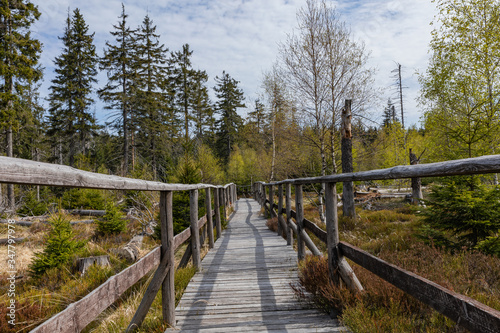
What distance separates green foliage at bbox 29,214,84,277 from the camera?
591 centimetres

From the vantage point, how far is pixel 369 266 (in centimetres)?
238

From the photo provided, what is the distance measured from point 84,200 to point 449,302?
56.3 ft

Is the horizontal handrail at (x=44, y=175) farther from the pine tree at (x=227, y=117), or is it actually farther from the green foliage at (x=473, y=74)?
the pine tree at (x=227, y=117)

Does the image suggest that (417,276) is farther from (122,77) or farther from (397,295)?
(122,77)

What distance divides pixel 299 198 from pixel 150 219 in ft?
23.4

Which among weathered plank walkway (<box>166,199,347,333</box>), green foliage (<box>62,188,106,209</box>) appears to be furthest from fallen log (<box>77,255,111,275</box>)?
green foliage (<box>62,188,106,209</box>)

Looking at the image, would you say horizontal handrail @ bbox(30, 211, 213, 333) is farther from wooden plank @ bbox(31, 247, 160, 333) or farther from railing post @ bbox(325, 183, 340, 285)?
railing post @ bbox(325, 183, 340, 285)

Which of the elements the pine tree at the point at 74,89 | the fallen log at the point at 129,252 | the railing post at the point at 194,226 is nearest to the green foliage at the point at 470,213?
the railing post at the point at 194,226

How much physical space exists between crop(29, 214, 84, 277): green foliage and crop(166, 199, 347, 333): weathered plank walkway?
3.28 meters

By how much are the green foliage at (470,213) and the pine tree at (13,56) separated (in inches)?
752

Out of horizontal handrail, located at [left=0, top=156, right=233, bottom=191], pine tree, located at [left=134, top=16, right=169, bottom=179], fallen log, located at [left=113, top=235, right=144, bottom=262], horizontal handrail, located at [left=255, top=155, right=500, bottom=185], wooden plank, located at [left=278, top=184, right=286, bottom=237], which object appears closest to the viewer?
horizontal handrail, located at [left=0, top=156, right=233, bottom=191]

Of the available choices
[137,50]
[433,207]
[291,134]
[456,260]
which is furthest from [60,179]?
[137,50]

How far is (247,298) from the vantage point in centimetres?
345

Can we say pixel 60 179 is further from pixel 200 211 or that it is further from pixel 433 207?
pixel 200 211
